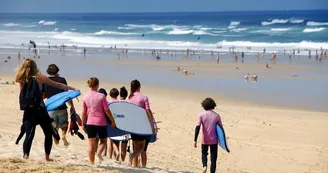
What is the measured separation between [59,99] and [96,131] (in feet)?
2.37

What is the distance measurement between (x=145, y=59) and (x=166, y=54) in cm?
505

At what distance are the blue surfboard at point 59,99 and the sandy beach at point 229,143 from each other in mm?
774

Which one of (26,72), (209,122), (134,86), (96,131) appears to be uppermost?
(26,72)

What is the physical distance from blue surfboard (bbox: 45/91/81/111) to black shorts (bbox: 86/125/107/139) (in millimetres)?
511

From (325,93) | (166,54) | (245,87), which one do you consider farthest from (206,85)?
(166,54)

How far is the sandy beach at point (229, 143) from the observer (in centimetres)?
827

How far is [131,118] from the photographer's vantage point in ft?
25.6

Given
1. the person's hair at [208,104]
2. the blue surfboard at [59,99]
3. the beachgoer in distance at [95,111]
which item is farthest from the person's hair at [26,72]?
the person's hair at [208,104]

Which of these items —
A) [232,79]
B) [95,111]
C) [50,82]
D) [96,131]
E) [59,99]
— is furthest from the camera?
[232,79]

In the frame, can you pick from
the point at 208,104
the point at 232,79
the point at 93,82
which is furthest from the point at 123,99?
the point at 232,79

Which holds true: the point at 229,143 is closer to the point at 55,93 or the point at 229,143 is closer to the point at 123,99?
the point at 123,99

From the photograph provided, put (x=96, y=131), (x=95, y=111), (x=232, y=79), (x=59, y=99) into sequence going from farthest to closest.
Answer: (x=232, y=79) < (x=59, y=99) < (x=96, y=131) < (x=95, y=111)

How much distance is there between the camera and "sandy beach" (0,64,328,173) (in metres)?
8.27

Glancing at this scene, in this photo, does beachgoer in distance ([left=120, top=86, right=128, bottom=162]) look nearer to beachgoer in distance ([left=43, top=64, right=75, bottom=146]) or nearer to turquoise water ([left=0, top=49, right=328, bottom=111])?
beachgoer in distance ([left=43, top=64, right=75, bottom=146])
